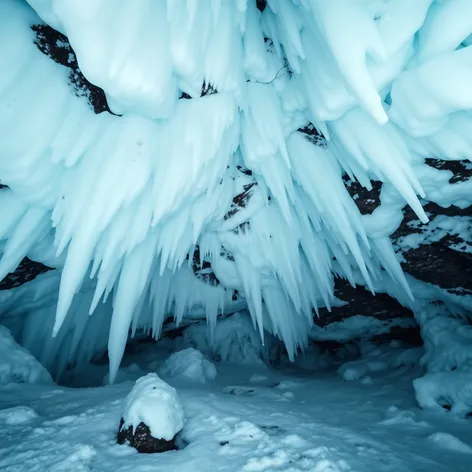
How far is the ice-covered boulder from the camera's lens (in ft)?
8.79

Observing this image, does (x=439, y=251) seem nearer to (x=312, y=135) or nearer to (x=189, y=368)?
(x=312, y=135)

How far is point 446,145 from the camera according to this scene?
2.98 meters

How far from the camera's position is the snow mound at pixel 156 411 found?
2.74 metres

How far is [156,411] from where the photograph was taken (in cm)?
280

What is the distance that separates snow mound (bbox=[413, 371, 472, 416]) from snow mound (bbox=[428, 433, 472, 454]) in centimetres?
96

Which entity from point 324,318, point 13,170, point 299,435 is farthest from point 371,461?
point 324,318

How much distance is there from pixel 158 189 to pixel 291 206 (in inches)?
83.2

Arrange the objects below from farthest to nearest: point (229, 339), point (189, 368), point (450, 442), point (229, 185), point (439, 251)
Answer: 1. point (229, 339)
2. point (189, 368)
3. point (439, 251)
4. point (229, 185)
5. point (450, 442)

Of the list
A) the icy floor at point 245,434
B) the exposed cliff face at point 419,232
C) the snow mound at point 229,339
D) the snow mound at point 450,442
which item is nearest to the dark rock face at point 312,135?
the exposed cliff face at point 419,232

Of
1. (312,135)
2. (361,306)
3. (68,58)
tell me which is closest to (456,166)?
(312,135)

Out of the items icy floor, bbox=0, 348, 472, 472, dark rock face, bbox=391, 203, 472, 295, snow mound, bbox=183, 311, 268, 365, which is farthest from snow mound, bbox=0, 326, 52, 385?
dark rock face, bbox=391, 203, 472, 295

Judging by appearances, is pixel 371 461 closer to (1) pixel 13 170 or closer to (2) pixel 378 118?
(2) pixel 378 118

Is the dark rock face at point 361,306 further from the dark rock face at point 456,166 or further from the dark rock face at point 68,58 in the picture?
the dark rock face at point 68,58

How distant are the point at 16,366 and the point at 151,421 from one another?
2706 millimetres
